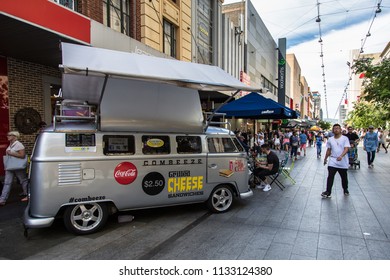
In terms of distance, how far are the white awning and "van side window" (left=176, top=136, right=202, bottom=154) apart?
41.5 inches

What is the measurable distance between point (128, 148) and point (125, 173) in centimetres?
45

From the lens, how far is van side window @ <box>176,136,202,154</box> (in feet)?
17.4

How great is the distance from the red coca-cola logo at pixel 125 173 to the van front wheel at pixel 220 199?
1807 millimetres

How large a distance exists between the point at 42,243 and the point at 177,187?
2435mm

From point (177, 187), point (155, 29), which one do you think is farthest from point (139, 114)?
point (155, 29)

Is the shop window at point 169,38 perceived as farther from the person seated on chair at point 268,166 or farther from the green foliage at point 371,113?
the green foliage at point 371,113

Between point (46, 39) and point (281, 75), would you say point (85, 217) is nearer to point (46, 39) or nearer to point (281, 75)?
point (46, 39)

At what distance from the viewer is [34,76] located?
930 centimetres

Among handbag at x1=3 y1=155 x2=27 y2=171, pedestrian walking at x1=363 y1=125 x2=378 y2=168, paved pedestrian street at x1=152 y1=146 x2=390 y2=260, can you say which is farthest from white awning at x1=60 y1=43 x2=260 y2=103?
pedestrian walking at x1=363 y1=125 x2=378 y2=168

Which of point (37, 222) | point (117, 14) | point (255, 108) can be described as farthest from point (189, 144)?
point (117, 14)

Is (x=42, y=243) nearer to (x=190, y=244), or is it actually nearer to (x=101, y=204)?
(x=101, y=204)

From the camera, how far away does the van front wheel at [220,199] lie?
18.6ft

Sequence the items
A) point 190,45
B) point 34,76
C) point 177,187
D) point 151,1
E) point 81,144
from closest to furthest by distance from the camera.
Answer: point 81,144 < point 177,187 < point 34,76 < point 151,1 < point 190,45

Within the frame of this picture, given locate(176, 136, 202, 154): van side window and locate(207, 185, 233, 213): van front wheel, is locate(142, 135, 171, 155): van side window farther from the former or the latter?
locate(207, 185, 233, 213): van front wheel
